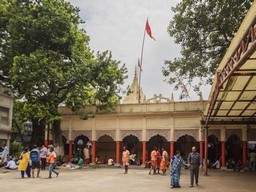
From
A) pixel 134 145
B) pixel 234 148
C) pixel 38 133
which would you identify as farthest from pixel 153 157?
pixel 38 133

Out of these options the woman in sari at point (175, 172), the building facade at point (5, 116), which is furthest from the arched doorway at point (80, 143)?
the woman in sari at point (175, 172)

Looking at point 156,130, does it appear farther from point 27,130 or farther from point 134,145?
point 27,130

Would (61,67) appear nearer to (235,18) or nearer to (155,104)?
(155,104)

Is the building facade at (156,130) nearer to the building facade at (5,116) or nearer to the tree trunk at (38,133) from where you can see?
the tree trunk at (38,133)

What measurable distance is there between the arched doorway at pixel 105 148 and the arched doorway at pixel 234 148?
1011 cm

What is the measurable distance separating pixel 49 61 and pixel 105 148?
1187 cm

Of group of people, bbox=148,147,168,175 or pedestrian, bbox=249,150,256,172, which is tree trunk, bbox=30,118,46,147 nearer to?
group of people, bbox=148,147,168,175

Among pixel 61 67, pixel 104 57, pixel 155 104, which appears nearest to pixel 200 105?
pixel 155 104

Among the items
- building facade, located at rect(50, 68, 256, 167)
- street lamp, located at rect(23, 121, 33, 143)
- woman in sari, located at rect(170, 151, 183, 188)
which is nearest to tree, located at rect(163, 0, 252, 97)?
building facade, located at rect(50, 68, 256, 167)

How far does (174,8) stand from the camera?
2530 cm

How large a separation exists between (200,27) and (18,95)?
44.6 feet

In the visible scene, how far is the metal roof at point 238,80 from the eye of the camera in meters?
8.55

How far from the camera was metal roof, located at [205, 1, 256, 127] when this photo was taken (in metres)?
8.55

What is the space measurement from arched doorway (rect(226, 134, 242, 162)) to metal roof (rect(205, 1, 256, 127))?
765 cm
